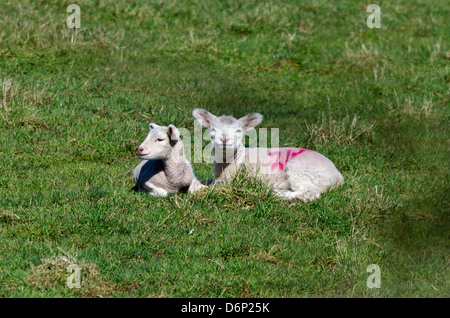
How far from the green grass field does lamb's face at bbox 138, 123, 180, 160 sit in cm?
53

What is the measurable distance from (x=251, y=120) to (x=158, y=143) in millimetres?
1289

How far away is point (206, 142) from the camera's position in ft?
35.7

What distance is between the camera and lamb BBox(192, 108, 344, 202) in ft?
28.2

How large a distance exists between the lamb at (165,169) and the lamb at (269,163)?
42 cm

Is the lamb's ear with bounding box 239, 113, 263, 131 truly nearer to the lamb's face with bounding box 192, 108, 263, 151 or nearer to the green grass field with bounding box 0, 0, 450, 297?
the lamb's face with bounding box 192, 108, 263, 151

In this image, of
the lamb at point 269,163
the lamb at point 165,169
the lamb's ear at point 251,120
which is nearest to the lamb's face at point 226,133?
the lamb at point 269,163

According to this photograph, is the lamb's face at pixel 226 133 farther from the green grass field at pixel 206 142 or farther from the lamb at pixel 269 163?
the green grass field at pixel 206 142

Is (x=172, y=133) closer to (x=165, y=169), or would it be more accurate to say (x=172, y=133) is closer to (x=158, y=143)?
(x=158, y=143)

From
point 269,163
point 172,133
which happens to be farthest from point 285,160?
point 172,133

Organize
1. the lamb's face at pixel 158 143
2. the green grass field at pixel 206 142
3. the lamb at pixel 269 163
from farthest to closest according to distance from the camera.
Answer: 1. the lamb at pixel 269 163
2. the lamb's face at pixel 158 143
3. the green grass field at pixel 206 142

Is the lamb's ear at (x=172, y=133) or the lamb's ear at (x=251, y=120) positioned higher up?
the lamb's ear at (x=251, y=120)

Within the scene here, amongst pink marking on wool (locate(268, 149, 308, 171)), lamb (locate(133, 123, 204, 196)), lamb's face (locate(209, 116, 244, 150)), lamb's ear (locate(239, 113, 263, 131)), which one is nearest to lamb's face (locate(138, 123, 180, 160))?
lamb (locate(133, 123, 204, 196))

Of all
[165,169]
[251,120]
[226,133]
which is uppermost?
[251,120]

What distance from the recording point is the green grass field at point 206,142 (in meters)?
6.61
